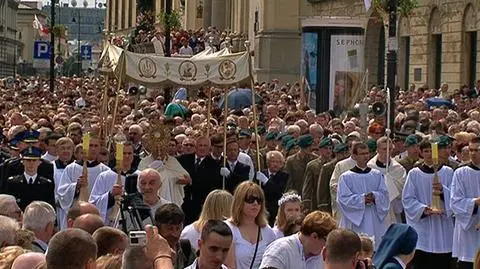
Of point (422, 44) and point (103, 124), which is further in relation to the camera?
point (422, 44)

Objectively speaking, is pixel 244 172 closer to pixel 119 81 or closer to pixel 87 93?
pixel 119 81

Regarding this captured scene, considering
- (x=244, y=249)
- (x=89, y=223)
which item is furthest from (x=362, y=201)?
(x=89, y=223)

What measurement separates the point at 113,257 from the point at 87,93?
34102 mm

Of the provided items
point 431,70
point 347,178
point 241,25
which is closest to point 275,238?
point 347,178

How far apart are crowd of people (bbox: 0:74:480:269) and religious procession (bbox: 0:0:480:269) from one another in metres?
0.02

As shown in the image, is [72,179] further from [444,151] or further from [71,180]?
[444,151]

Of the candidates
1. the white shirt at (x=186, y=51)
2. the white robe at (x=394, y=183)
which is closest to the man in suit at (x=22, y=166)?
the white robe at (x=394, y=183)

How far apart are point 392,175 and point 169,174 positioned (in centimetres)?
286

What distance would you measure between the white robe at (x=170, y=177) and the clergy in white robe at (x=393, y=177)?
2.39 metres

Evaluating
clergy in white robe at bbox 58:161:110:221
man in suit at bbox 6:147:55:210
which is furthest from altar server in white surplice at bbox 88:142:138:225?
man in suit at bbox 6:147:55:210

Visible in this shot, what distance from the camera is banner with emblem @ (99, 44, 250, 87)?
19.8 metres

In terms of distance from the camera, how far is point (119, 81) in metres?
19.8

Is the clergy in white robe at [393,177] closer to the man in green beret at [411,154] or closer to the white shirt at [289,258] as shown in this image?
the man in green beret at [411,154]

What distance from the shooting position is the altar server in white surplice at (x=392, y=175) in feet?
56.3
